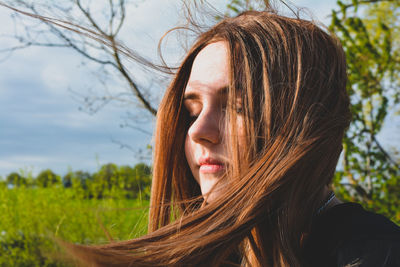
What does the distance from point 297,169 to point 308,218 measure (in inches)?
9.6

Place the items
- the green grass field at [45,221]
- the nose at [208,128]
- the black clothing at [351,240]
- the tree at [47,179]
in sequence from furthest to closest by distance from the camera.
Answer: the tree at [47,179], the green grass field at [45,221], the nose at [208,128], the black clothing at [351,240]

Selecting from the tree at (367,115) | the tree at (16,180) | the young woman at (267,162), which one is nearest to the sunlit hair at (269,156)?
the young woman at (267,162)

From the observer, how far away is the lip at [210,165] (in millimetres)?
1538

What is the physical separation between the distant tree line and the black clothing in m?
3.80

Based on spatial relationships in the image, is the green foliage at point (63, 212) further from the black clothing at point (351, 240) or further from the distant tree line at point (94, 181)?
the black clothing at point (351, 240)

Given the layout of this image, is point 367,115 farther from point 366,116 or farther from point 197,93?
point 197,93

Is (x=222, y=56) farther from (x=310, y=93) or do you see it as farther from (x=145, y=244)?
(x=145, y=244)

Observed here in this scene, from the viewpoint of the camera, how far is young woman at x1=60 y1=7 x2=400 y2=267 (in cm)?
128

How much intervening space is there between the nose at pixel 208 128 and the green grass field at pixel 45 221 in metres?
4.07

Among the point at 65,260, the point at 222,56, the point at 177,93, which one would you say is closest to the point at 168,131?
the point at 177,93

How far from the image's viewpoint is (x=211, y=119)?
1535mm

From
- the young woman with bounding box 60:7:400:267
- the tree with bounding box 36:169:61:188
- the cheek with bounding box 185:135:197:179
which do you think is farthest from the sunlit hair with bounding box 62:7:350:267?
the tree with bounding box 36:169:61:188

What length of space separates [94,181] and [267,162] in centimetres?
510

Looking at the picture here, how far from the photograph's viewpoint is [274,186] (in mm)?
1350
